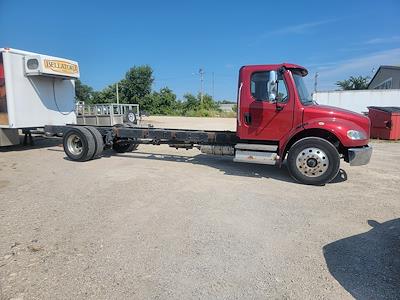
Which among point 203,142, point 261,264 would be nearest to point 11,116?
point 203,142

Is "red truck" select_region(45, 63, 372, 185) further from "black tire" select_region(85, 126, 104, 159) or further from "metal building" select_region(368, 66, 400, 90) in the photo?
"metal building" select_region(368, 66, 400, 90)

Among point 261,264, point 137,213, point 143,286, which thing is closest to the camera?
point 143,286

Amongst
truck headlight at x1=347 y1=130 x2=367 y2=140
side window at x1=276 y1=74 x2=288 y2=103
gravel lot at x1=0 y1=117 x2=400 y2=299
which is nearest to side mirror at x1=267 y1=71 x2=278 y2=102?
side window at x1=276 y1=74 x2=288 y2=103

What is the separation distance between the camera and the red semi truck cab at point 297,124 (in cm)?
668

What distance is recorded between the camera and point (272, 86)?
6.70 metres

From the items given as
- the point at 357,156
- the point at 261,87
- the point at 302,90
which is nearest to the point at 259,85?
the point at 261,87

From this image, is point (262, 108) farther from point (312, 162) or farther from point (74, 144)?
point (74, 144)

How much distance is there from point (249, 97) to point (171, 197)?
9.73 feet

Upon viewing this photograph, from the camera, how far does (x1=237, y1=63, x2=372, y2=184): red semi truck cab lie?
6676 millimetres

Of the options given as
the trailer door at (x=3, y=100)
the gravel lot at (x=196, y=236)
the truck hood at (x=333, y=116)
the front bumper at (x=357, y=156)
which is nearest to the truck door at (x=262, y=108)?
the truck hood at (x=333, y=116)

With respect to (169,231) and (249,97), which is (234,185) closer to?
(249,97)

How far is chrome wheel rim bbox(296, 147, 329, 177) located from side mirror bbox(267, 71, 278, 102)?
1319 millimetres

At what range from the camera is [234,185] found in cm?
680

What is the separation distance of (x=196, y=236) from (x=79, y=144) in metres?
6.62
